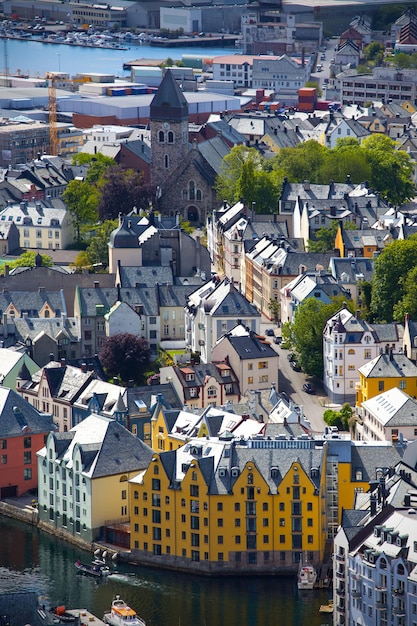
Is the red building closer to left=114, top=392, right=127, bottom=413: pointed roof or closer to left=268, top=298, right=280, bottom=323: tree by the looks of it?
left=114, top=392, right=127, bottom=413: pointed roof

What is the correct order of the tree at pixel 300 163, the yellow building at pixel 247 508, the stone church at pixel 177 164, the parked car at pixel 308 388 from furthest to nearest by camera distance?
the tree at pixel 300 163
the stone church at pixel 177 164
the parked car at pixel 308 388
the yellow building at pixel 247 508

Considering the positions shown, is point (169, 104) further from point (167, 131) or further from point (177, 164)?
point (177, 164)

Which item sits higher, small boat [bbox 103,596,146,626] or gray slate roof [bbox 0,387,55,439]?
gray slate roof [bbox 0,387,55,439]

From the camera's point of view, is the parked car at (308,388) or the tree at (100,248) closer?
the parked car at (308,388)

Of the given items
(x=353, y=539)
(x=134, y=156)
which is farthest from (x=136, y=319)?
(x=134, y=156)

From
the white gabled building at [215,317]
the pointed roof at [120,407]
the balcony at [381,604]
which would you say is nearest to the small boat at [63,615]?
the balcony at [381,604]

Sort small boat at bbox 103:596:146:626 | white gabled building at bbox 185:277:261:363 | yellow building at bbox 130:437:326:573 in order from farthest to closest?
white gabled building at bbox 185:277:261:363 < yellow building at bbox 130:437:326:573 < small boat at bbox 103:596:146:626

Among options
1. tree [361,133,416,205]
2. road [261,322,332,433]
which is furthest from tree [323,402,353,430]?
tree [361,133,416,205]

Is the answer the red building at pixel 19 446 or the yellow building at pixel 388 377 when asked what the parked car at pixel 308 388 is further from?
the red building at pixel 19 446
